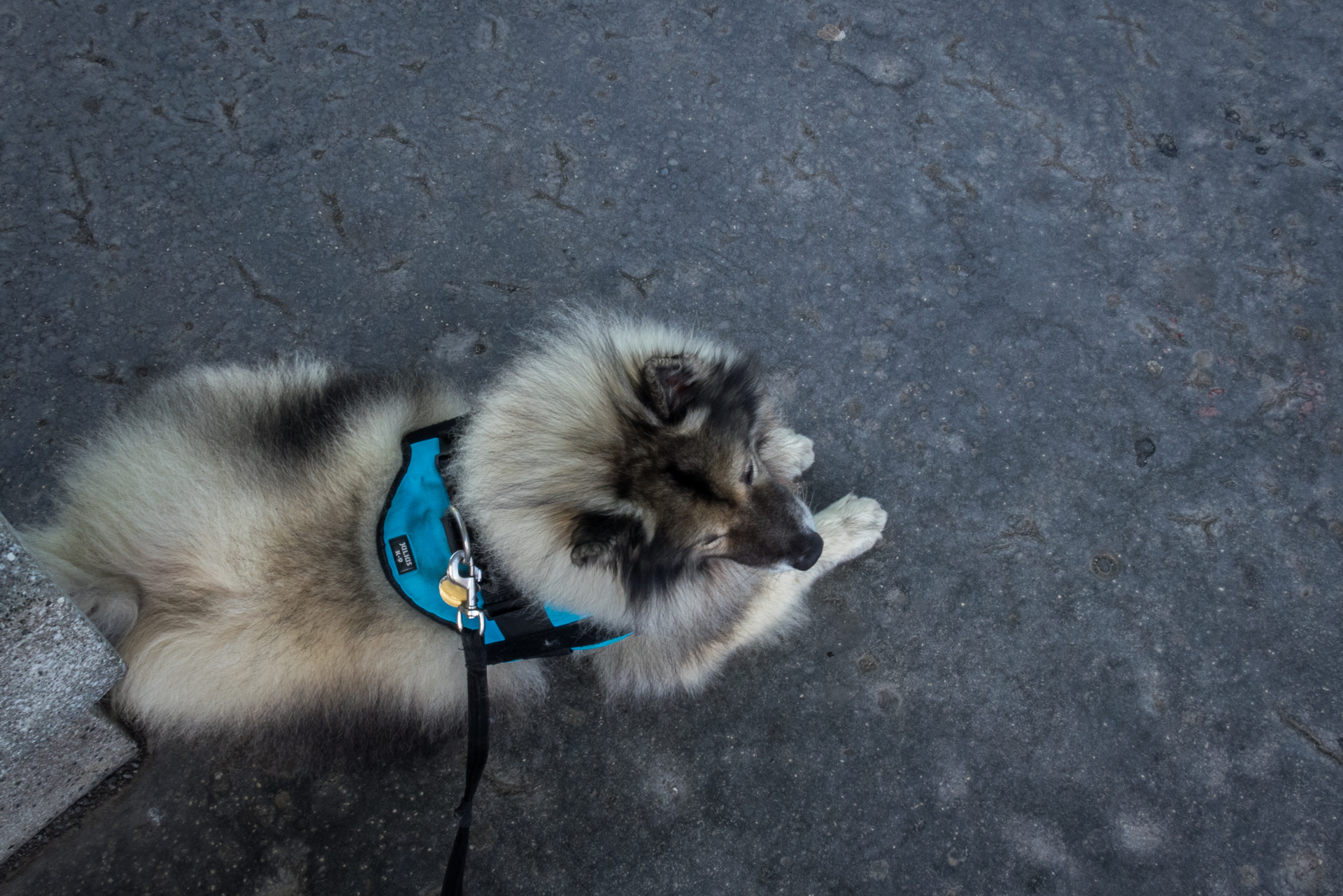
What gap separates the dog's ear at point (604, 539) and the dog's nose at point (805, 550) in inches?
19.4

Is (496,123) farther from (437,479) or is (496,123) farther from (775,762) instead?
(775,762)

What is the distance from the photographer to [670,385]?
83.0 inches

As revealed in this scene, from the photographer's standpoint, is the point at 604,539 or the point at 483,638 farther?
the point at 483,638

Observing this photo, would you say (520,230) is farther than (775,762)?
Yes

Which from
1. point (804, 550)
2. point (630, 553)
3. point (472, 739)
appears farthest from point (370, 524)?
point (804, 550)

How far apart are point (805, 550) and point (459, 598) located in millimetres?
1076

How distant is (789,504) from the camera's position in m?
2.31

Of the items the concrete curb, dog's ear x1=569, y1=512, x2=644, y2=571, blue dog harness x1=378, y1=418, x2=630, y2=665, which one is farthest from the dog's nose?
the concrete curb

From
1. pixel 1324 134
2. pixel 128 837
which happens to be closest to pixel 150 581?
pixel 128 837

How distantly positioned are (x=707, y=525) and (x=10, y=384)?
3286 mm

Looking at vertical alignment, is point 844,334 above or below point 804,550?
below

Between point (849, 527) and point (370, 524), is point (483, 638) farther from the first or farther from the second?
point (849, 527)

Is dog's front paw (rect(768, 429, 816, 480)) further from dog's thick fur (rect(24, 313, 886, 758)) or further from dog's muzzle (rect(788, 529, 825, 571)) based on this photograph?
dog's muzzle (rect(788, 529, 825, 571))

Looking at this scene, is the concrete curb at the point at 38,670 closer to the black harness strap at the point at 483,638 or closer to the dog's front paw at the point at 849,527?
the black harness strap at the point at 483,638
